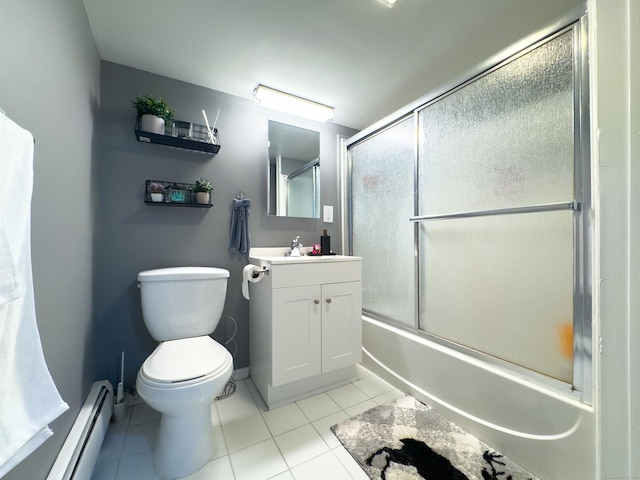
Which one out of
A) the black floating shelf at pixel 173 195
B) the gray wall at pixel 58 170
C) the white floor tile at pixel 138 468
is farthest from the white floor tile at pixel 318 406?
the black floating shelf at pixel 173 195

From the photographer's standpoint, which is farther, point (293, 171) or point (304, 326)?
point (293, 171)

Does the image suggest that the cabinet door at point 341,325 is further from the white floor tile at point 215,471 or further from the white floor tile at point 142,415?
the white floor tile at point 142,415

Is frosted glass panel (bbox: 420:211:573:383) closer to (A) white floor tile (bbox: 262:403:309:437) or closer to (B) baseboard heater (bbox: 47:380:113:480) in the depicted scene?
(A) white floor tile (bbox: 262:403:309:437)

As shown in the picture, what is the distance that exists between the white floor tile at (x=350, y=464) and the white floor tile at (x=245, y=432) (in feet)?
1.20

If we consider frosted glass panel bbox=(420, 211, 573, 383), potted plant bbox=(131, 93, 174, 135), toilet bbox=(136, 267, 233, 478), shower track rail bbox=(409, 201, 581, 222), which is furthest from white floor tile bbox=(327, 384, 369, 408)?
potted plant bbox=(131, 93, 174, 135)

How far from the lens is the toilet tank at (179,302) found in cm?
133

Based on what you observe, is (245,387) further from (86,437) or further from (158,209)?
(158,209)

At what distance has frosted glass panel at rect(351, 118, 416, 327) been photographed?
5.62ft

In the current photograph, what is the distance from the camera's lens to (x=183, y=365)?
1.08 metres

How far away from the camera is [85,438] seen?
3.22 feet

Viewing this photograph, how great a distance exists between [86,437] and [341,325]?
4.23ft

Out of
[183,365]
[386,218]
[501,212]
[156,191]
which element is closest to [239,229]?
[156,191]

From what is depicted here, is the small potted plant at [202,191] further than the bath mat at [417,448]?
Yes

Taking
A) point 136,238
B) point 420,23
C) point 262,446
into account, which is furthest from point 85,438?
point 420,23
